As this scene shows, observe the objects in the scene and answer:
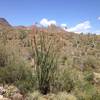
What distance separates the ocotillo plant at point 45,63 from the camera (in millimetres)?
14383

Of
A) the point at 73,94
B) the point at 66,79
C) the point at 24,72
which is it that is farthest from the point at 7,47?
the point at 73,94

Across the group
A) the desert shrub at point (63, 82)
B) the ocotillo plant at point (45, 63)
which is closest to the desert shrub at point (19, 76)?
the ocotillo plant at point (45, 63)

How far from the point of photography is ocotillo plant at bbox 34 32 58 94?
1438 centimetres

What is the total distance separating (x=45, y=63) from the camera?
48.5ft

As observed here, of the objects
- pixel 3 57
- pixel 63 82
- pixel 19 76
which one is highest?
pixel 3 57

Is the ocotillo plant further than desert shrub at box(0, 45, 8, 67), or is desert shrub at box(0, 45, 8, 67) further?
desert shrub at box(0, 45, 8, 67)

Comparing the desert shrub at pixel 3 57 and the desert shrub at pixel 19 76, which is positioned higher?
the desert shrub at pixel 3 57

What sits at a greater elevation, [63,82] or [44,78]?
[44,78]

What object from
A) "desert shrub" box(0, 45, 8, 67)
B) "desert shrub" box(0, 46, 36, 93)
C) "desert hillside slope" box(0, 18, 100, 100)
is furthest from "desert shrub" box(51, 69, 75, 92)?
"desert shrub" box(0, 45, 8, 67)

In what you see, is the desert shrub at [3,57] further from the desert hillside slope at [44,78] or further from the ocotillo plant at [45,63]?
the ocotillo plant at [45,63]

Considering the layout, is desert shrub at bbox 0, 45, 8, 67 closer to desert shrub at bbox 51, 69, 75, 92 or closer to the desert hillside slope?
the desert hillside slope

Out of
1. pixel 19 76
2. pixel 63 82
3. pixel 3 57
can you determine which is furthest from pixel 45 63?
pixel 3 57

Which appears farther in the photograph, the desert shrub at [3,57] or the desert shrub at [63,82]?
the desert shrub at [3,57]

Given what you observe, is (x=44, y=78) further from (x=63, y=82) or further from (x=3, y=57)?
(x=3, y=57)
